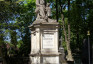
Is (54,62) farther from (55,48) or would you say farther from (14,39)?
(14,39)

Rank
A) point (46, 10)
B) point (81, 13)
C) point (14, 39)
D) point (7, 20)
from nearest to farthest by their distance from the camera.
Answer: point (46, 10) → point (7, 20) → point (14, 39) → point (81, 13)

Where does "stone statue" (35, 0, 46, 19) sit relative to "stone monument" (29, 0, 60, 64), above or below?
above

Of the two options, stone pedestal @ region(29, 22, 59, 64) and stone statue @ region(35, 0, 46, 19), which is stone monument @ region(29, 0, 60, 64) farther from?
stone statue @ region(35, 0, 46, 19)

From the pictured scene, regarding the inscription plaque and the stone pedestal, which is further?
the inscription plaque

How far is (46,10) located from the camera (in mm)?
12312

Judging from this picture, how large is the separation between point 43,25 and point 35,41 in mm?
1249

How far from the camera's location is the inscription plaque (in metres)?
11.5

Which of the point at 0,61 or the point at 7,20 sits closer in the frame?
the point at 7,20

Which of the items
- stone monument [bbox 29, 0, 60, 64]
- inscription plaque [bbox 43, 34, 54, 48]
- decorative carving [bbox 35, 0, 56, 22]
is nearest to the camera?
stone monument [bbox 29, 0, 60, 64]

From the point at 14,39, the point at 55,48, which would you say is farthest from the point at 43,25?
the point at 14,39

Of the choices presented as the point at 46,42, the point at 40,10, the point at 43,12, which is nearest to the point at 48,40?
the point at 46,42

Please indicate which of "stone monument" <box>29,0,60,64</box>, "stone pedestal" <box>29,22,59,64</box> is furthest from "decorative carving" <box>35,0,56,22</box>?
"stone pedestal" <box>29,22,59,64</box>

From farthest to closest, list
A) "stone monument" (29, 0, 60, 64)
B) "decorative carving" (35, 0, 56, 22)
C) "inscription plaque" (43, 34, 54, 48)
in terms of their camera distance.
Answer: "decorative carving" (35, 0, 56, 22)
"inscription plaque" (43, 34, 54, 48)
"stone monument" (29, 0, 60, 64)

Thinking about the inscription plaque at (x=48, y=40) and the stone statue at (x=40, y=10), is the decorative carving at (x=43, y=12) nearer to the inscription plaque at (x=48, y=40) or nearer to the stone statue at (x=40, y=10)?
the stone statue at (x=40, y=10)
